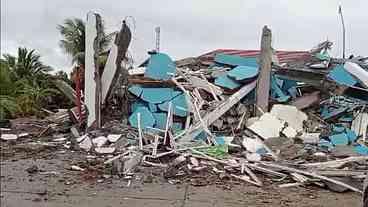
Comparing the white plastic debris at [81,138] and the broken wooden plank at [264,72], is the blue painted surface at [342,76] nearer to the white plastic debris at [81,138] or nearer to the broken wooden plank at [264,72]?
the broken wooden plank at [264,72]

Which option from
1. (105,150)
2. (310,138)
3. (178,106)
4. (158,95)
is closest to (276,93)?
(310,138)

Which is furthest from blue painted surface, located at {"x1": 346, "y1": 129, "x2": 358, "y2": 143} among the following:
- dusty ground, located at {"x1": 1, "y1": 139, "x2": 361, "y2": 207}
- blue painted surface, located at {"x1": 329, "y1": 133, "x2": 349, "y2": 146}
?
dusty ground, located at {"x1": 1, "y1": 139, "x2": 361, "y2": 207}

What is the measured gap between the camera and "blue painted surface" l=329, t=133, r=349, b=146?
9812 millimetres

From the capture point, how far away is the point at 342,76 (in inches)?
399

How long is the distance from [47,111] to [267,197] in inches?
364

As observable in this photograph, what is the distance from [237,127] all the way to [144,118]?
206 cm

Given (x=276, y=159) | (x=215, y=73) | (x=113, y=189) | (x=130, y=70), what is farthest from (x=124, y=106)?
(x=113, y=189)

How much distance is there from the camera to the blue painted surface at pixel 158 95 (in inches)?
419

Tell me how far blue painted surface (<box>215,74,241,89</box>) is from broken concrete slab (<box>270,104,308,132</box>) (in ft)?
3.35

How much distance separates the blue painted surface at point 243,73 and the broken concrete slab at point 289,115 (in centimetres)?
88

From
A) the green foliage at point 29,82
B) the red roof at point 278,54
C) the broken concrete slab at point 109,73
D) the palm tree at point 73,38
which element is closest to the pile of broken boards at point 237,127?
the broken concrete slab at point 109,73

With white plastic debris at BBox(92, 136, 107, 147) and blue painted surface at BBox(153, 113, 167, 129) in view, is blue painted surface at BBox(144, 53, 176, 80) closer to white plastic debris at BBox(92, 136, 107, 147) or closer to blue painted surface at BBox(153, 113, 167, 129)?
blue painted surface at BBox(153, 113, 167, 129)

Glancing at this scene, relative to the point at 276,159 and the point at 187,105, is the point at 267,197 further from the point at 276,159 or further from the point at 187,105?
the point at 187,105

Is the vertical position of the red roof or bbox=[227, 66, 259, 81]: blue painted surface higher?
the red roof
